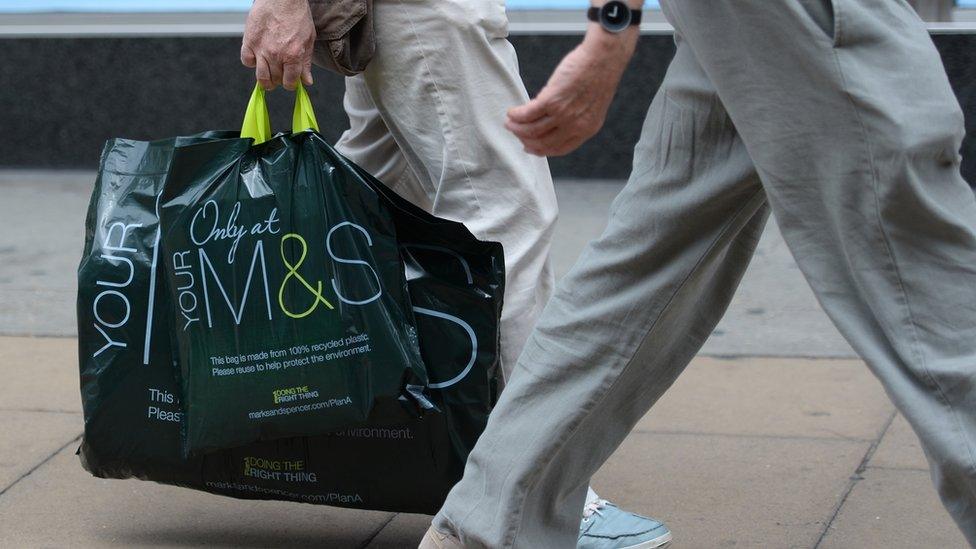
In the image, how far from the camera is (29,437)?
11.5ft

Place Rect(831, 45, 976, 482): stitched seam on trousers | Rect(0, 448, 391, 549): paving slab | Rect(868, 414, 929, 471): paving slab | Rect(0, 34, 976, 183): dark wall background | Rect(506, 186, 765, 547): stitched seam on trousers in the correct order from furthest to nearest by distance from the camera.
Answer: Rect(0, 34, 976, 183): dark wall background < Rect(868, 414, 929, 471): paving slab < Rect(0, 448, 391, 549): paving slab < Rect(506, 186, 765, 547): stitched seam on trousers < Rect(831, 45, 976, 482): stitched seam on trousers

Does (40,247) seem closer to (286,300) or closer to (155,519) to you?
(155,519)

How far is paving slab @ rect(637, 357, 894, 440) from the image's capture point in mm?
3479

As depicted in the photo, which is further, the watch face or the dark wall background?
the dark wall background

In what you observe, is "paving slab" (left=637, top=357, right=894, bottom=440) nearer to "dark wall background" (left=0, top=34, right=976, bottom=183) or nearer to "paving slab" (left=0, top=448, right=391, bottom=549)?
"paving slab" (left=0, top=448, right=391, bottom=549)

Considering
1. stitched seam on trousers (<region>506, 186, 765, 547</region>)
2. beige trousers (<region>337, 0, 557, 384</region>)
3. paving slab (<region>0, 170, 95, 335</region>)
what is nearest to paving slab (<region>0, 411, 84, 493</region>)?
paving slab (<region>0, 170, 95, 335</region>)

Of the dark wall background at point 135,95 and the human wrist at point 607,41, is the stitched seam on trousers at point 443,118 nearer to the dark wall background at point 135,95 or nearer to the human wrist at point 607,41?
the human wrist at point 607,41

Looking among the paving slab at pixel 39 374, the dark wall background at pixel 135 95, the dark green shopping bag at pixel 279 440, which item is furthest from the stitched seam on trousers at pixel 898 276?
the dark wall background at pixel 135 95

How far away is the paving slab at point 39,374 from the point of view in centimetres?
377

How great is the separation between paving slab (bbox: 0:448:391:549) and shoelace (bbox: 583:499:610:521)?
459mm

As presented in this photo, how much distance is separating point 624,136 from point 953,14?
1506mm

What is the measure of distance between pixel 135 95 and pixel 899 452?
4.68 meters

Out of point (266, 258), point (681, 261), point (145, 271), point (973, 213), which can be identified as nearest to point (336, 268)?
point (266, 258)

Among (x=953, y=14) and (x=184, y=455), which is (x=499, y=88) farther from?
(x=953, y=14)
